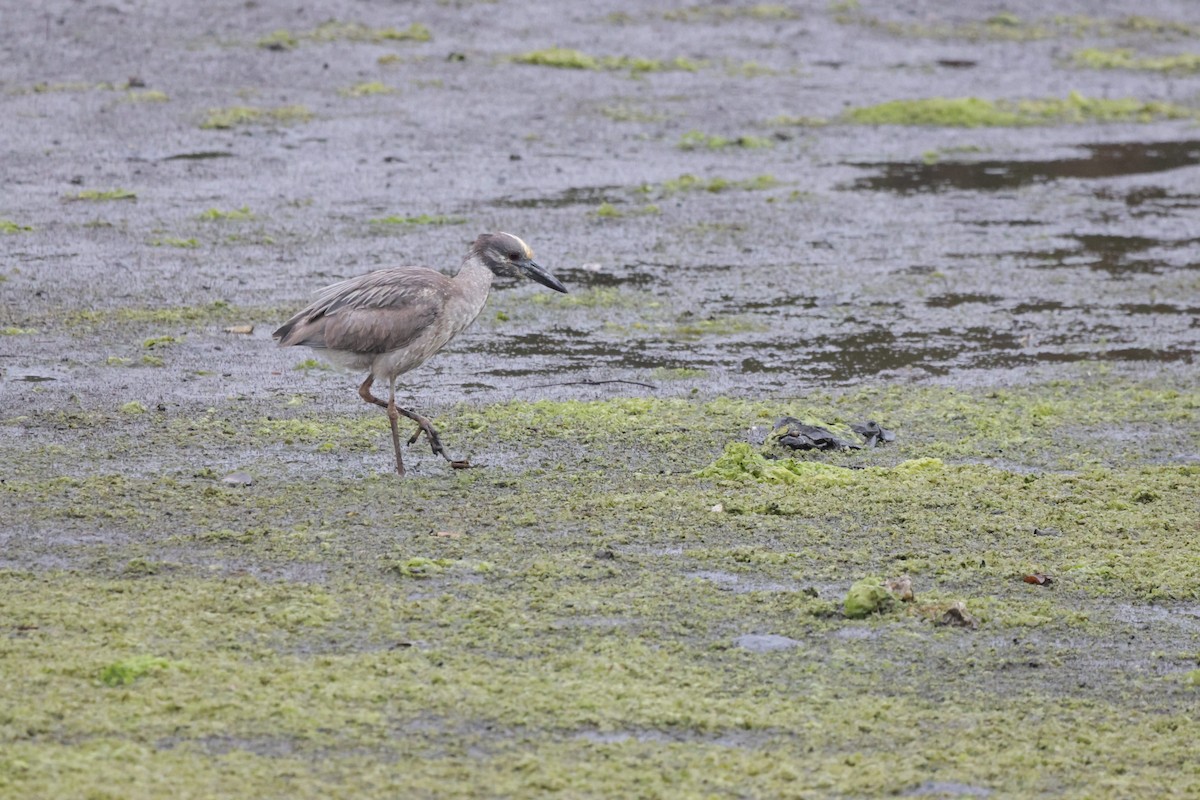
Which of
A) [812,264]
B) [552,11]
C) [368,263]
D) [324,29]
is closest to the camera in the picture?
[368,263]

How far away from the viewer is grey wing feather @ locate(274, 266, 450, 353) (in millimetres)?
7559

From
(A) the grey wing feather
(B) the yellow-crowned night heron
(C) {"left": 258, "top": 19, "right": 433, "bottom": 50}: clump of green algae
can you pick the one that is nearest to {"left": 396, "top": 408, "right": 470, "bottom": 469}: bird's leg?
(B) the yellow-crowned night heron

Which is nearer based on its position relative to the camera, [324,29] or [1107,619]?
[1107,619]

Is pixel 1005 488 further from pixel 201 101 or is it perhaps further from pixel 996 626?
pixel 201 101

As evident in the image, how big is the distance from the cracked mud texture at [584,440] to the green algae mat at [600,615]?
0.07 feet

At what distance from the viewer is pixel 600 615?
18.3 ft

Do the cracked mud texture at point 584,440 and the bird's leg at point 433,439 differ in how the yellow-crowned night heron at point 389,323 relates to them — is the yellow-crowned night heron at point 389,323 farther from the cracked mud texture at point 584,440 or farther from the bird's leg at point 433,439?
the cracked mud texture at point 584,440

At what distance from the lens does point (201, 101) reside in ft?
51.3

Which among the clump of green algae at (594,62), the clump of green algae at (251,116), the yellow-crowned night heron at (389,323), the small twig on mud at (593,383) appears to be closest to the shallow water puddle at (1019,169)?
the clump of green algae at (594,62)

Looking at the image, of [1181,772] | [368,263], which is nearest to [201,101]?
[368,263]

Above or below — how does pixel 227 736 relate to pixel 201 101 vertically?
below

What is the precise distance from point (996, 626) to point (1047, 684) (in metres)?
0.49

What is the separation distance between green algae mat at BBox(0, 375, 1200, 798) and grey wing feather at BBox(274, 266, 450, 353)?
1.68ft

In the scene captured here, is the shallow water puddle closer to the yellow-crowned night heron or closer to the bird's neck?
the bird's neck
